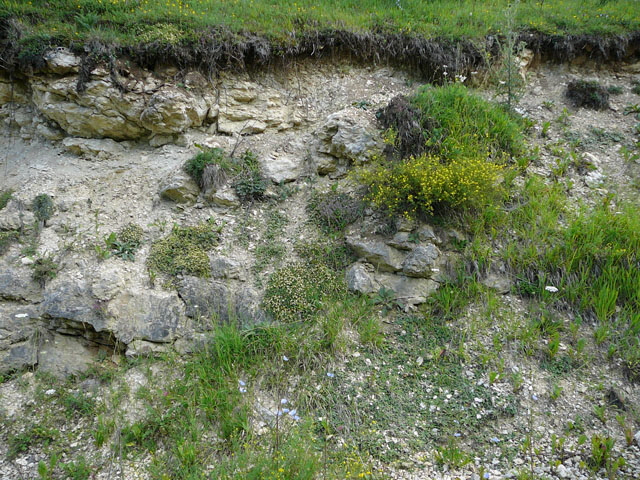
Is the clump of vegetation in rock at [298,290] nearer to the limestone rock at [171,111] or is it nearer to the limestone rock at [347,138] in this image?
the limestone rock at [347,138]

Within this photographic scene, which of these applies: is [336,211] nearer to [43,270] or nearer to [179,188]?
[179,188]

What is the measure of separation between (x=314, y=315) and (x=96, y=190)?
375cm

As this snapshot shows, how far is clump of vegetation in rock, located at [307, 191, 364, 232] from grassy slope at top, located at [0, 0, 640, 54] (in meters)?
3.00

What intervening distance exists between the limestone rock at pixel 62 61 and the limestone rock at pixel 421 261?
552 centimetres

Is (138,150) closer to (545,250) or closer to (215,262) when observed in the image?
(215,262)

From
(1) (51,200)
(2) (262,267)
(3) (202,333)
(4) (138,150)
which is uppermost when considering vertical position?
(4) (138,150)

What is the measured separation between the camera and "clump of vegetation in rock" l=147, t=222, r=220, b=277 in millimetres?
5426

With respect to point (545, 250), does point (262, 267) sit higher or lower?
lower

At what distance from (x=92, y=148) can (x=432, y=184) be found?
503cm

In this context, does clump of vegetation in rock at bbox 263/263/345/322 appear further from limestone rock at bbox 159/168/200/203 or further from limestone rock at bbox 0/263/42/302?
limestone rock at bbox 0/263/42/302

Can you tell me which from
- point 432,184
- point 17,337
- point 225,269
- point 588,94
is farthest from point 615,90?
point 17,337

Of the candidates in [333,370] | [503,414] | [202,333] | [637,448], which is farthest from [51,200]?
[637,448]

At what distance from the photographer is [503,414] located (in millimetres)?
4078

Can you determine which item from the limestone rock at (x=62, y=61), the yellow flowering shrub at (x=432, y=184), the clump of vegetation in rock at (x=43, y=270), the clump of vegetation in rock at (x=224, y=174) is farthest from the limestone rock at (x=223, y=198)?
the limestone rock at (x=62, y=61)
